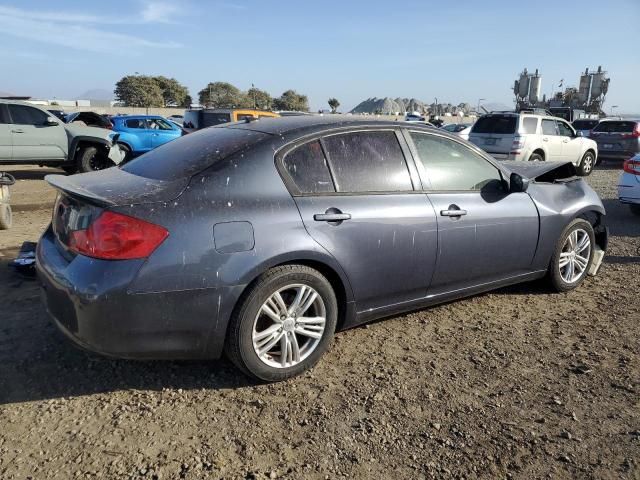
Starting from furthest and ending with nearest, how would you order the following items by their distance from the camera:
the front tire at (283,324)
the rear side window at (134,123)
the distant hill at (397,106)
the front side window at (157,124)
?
the distant hill at (397,106) → the front side window at (157,124) → the rear side window at (134,123) → the front tire at (283,324)

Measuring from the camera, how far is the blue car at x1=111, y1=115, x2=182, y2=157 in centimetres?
1491

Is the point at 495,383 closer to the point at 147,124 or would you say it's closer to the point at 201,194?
the point at 201,194

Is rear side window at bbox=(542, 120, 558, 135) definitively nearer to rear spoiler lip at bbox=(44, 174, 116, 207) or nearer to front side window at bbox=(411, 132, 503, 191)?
front side window at bbox=(411, 132, 503, 191)

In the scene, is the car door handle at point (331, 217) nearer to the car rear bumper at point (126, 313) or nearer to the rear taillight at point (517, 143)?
the car rear bumper at point (126, 313)

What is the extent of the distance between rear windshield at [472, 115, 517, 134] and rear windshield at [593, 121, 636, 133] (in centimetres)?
670

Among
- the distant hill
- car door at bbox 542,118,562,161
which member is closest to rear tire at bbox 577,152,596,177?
car door at bbox 542,118,562,161

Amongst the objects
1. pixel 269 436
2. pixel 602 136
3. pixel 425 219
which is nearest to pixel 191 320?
pixel 269 436

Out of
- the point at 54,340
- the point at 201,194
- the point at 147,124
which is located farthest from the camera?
the point at 147,124

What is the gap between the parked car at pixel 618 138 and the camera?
16.2 meters

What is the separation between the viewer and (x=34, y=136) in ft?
37.2

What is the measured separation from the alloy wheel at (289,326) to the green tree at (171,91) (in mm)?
75419

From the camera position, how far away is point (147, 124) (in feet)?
52.6

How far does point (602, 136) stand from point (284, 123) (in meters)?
16.5

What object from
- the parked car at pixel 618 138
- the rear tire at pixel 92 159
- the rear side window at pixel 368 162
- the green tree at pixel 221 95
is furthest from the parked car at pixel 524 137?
the green tree at pixel 221 95
